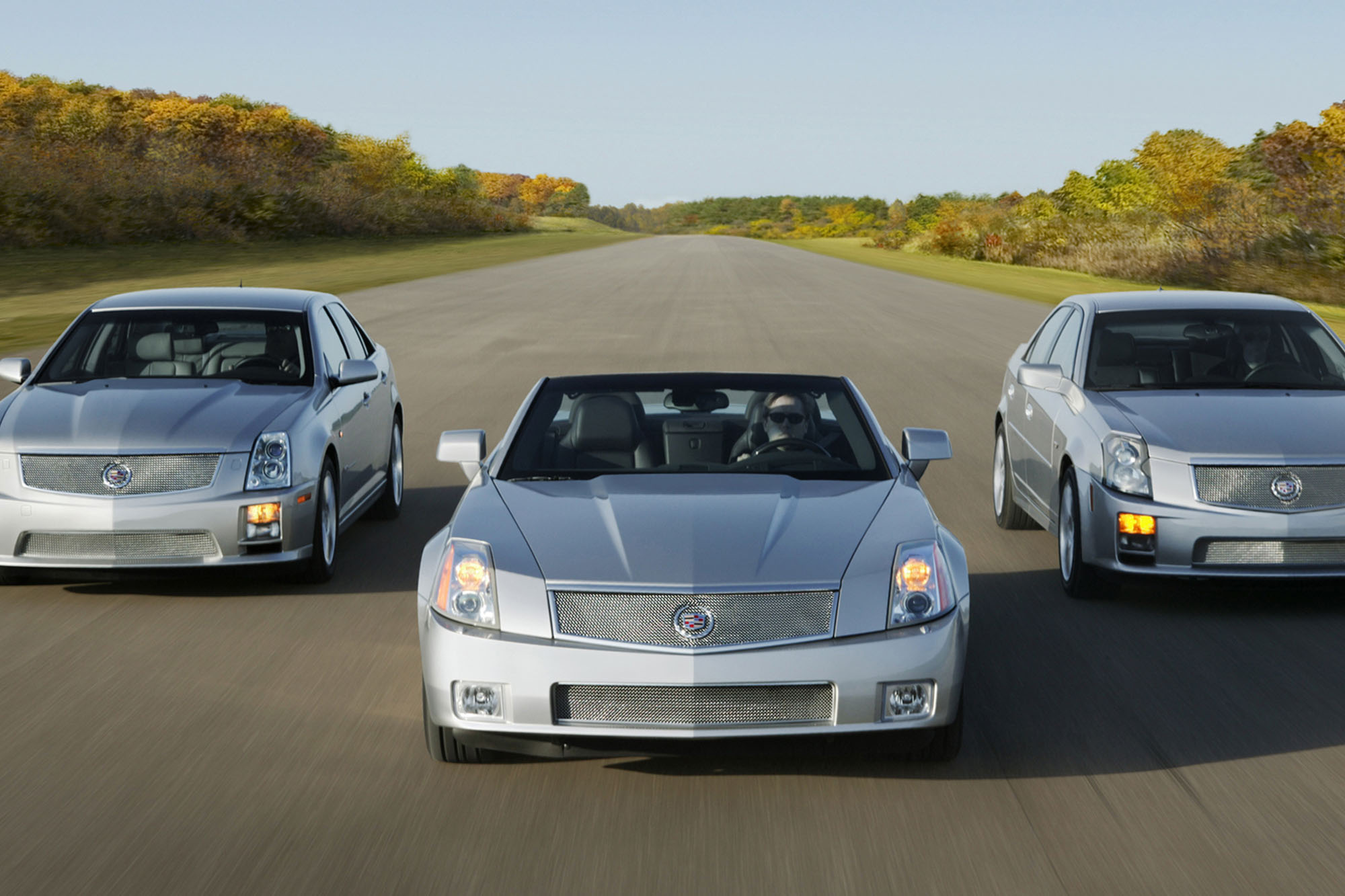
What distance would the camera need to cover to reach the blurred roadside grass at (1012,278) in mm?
39594


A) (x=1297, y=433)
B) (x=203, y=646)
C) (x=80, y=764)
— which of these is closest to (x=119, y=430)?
(x=203, y=646)

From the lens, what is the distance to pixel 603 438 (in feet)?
20.9

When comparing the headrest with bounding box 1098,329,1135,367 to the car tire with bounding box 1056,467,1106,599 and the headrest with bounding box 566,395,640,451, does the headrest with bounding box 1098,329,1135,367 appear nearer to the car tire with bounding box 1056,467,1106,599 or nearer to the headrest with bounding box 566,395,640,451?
the car tire with bounding box 1056,467,1106,599

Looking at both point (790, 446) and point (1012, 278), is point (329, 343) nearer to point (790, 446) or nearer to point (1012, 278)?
point (790, 446)

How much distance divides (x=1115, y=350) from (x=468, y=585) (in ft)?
16.5

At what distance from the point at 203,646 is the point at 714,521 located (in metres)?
2.76

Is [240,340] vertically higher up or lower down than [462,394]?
higher up

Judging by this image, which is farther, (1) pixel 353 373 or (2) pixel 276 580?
(1) pixel 353 373

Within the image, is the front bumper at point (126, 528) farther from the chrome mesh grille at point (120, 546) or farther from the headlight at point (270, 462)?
the headlight at point (270, 462)

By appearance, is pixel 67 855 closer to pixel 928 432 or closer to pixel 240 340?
pixel 928 432

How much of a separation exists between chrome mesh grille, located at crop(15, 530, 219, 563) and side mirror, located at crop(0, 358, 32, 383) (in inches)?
66.5

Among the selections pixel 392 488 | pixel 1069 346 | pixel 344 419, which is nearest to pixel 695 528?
pixel 344 419

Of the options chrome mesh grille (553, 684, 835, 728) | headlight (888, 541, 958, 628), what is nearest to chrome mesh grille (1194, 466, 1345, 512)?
headlight (888, 541, 958, 628)

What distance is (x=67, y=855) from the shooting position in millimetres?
4258
